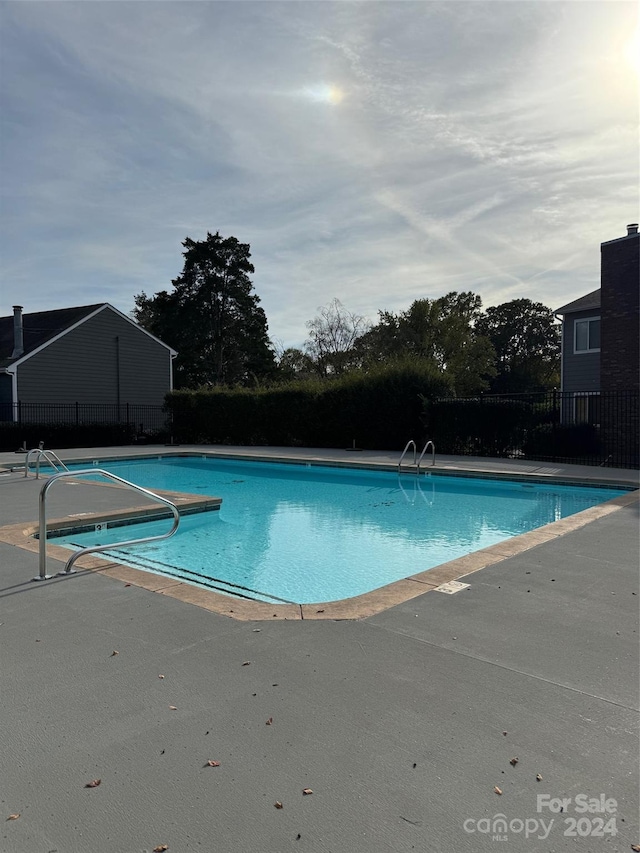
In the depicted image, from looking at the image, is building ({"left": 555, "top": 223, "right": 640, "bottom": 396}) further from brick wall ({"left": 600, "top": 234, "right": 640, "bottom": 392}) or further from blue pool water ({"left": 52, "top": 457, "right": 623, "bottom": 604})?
blue pool water ({"left": 52, "top": 457, "right": 623, "bottom": 604})

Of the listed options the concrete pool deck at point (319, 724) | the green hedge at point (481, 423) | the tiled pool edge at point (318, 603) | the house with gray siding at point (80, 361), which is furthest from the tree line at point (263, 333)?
the concrete pool deck at point (319, 724)

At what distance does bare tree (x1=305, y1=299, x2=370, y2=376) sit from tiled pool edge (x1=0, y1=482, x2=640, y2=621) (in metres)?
30.0

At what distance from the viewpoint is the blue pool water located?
6.18 meters

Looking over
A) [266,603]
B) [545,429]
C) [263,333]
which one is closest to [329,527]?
[266,603]

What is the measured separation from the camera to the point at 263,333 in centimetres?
3947

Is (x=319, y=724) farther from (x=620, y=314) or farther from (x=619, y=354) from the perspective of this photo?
(x=620, y=314)

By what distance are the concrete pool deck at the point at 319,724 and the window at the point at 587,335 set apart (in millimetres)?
18107

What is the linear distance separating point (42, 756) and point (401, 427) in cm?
1632

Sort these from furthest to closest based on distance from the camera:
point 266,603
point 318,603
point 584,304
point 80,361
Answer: point 80,361, point 584,304, point 318,603, point 266,603

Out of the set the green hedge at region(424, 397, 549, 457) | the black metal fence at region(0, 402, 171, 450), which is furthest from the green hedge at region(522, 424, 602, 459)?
the black metal fence at region(0, 402, 171, 450)

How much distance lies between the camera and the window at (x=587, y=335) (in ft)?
65.4

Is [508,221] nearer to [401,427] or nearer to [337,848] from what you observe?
[401,427]

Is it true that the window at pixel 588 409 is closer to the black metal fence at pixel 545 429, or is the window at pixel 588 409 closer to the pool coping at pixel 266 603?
the black metal fence at pixel 545 429

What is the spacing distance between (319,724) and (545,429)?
46.6 feet
